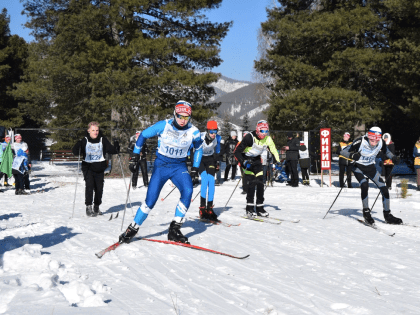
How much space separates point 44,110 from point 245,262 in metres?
18.6

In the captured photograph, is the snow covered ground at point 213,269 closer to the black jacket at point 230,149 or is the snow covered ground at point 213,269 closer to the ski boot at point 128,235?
the ski boot at point 128,235

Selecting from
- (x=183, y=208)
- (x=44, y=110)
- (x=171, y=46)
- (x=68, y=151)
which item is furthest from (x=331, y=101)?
(x=68, y=151)

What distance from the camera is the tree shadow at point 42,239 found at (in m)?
6.11

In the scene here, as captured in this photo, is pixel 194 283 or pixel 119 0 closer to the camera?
pixel 194 283

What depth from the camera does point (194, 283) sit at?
472 cm

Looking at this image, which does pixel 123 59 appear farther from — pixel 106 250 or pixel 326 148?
pixel 106 250

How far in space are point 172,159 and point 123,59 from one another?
1348 centimetres

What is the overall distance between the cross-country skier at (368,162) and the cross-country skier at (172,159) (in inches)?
149

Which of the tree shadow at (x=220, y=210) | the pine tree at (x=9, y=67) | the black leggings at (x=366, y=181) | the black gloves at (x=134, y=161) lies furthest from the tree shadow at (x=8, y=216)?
the pine tree at (x=9, y=67)

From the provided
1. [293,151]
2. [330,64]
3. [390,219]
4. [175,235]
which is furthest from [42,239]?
[330,64]

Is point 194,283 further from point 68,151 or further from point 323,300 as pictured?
point 68,151

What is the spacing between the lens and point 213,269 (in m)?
5.28

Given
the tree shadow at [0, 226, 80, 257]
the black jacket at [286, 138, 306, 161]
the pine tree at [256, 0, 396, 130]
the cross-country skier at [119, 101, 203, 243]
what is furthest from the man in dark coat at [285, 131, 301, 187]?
the tree shadow at [0, 226, 80, 257]

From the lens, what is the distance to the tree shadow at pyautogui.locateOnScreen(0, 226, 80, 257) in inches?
241
